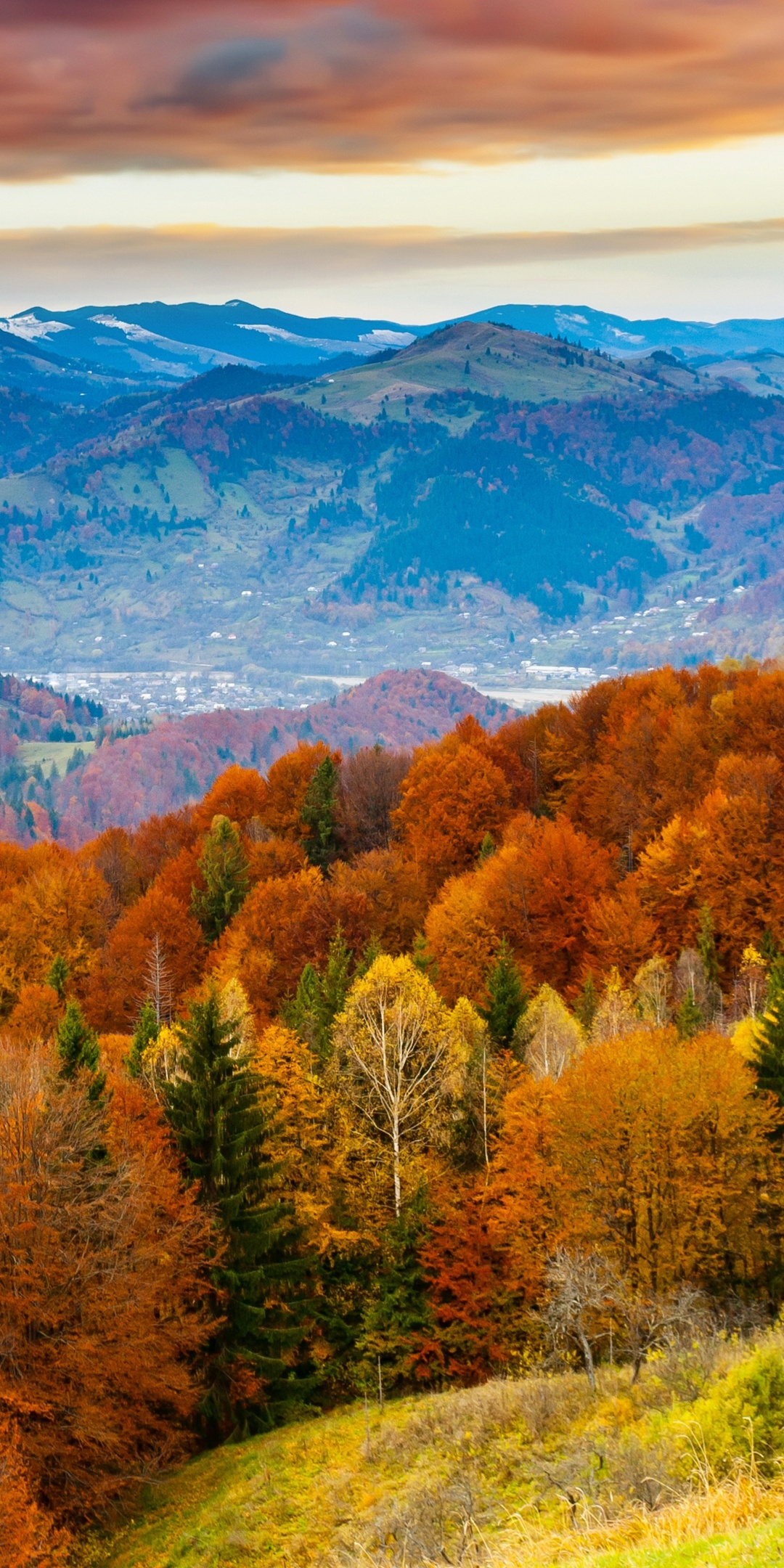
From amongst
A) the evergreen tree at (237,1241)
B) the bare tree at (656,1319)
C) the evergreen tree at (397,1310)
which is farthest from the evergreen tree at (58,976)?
the bare tree at (656,1319)

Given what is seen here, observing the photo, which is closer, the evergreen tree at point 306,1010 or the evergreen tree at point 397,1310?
the evergreen tree at point 397,1310

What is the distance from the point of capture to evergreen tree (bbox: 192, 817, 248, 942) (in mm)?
102562

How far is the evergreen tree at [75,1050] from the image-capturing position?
45.4 meters

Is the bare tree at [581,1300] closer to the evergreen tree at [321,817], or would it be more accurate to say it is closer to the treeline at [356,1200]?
the treeline at [356,1200]

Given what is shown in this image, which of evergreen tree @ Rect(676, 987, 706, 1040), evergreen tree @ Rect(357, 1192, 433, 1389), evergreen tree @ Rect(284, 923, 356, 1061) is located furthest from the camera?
evergreen tree @ Rect(284, 923, 356, 1061)

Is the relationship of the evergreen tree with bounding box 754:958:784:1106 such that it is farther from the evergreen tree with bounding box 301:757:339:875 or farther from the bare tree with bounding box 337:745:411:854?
the evergreen tree with bounding box 301:757:339:875

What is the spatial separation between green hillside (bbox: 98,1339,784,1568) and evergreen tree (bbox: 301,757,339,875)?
76684 millimetres

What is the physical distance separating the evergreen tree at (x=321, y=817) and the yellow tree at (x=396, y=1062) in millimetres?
65380

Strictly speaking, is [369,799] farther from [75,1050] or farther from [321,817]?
[75,1050]

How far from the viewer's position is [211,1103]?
1692 inches

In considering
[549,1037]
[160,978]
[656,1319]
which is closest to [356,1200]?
[656,1319]

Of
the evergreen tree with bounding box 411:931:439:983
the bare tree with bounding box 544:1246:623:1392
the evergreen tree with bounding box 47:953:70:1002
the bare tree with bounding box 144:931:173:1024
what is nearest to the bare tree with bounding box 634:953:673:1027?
the evergreen tree with bounding box 411:931:439:983

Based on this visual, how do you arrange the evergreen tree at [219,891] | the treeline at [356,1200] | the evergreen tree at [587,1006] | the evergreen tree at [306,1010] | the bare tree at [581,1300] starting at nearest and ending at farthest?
the bare tree at [581,1300] → the treeline at [356,1200] → the evergreen tree at [306,1010] → the evergreen tree at [587,1006] → the evergreen tree at [219,891]

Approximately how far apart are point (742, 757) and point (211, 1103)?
206ft
